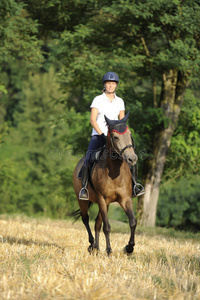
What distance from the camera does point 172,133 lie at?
59.3 feet

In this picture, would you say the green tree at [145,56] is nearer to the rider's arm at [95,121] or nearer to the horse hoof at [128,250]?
the rider's arm at [95,121]

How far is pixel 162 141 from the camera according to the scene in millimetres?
18000

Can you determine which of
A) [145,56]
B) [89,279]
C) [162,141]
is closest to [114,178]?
[89,279]

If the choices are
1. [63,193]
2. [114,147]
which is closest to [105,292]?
[114,147]

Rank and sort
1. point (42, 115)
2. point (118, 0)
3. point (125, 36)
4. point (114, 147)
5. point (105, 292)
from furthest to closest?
point (42, 115) → point (125, 36) → point (118, 0) → point (114, 147) → point (105, 292)

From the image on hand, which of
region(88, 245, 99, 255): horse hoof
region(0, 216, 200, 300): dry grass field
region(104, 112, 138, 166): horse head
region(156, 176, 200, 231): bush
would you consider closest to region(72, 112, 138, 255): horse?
region(104, 112, 138, 166): horse head

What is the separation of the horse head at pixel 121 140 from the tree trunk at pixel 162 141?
10.5 meters

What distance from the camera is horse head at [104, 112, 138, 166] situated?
7055mm

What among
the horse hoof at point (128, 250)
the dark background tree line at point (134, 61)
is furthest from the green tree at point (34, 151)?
the horse hoof at point (128, 250)

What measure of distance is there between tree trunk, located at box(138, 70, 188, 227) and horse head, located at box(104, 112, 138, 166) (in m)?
10.5

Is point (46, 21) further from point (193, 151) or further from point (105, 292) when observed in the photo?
point (105, 292)

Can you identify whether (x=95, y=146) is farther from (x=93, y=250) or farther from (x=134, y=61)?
(x=134, y=61)

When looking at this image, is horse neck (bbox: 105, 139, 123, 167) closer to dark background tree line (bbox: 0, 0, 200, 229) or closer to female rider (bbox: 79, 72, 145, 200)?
female rider (bbox: 79, 72, 145, 200)

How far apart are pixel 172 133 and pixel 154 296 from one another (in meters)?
13.9
